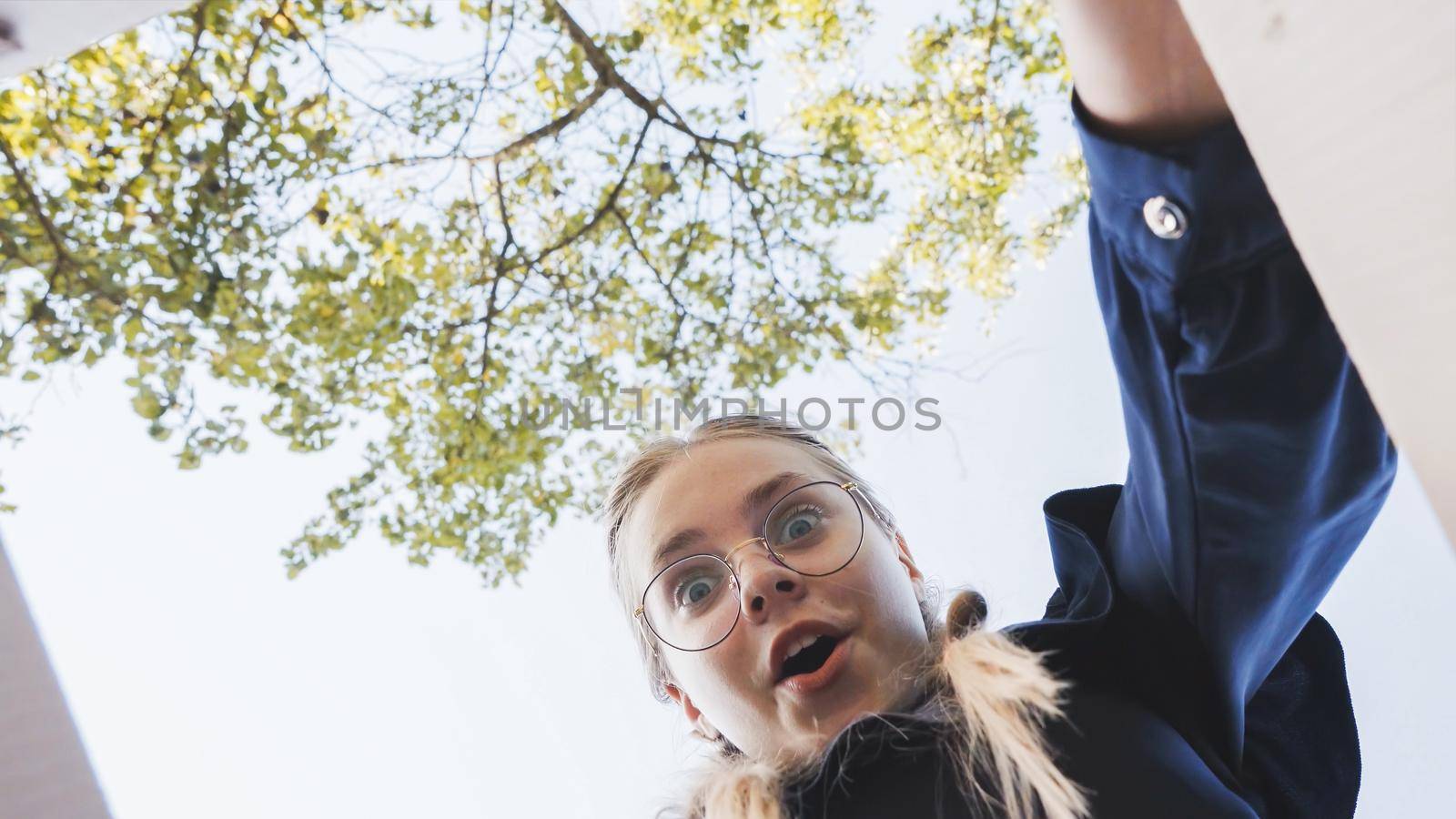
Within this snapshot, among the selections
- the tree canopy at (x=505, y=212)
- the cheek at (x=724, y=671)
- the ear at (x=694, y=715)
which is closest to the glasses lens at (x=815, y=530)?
the cheek at (x=724, y=671)

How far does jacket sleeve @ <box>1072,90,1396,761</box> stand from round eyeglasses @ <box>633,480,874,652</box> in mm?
303

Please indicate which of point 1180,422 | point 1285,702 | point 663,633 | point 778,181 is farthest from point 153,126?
point 1285,702

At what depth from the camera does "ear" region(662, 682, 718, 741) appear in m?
1.25

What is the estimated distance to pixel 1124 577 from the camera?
0.97 meters

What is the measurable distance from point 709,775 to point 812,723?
0.16 metres

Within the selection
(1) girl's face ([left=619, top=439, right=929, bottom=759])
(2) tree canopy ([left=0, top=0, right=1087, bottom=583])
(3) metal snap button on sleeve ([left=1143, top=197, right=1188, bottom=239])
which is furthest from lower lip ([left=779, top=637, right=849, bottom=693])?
(2) tree canopy ([left=0, top=0, right=1087, bottom=583])

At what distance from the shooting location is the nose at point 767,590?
1.04 metres

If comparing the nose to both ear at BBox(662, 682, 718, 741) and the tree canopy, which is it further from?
the tree canopy

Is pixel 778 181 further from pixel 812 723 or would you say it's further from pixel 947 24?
pixel 812 723

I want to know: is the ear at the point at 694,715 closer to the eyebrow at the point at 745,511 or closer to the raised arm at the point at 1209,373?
the eyebrow at the point at 745,511

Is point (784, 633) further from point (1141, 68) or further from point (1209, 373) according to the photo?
point (1141, 68)

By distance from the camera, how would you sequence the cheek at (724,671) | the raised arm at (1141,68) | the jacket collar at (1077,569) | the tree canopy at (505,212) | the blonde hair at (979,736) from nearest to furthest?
1. the raised arm at (1141,68)
2. the blonde hair at (979,736)
3. the jacket collar at (1077,569)
4. the cheek at (724,671)
5. the tree canopy at (505,212)

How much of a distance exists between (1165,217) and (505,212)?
6.62 ft

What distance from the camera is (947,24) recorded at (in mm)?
2514
